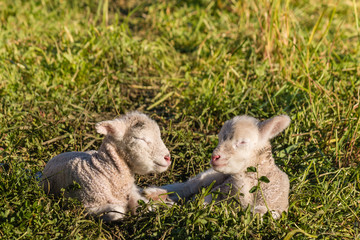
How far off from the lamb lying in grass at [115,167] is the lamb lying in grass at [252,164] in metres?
0.44

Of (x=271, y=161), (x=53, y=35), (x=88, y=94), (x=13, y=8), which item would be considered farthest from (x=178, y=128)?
(x=13, y=8)

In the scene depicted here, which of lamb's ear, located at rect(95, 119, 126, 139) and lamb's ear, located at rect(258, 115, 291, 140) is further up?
lamb's ear, located at rect(95, 119, 126, 139)

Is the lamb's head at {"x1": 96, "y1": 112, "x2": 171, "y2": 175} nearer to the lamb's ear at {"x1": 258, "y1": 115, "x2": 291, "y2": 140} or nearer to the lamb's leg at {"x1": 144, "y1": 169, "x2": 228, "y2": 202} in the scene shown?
the lamb's leg at {"x1": 144, "y1": 169, "x2": 228, "y2": 202}

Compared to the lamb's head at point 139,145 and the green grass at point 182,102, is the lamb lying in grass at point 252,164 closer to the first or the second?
the green grass at point 182,102

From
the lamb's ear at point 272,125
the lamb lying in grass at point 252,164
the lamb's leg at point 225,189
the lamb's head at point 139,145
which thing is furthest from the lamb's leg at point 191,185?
the lamb's ear at point 272,125

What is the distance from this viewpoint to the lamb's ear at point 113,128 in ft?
13.1

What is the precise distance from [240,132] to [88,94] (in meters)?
2.67

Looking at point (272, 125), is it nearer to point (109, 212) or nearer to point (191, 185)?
point (191, 185)

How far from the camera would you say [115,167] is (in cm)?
411

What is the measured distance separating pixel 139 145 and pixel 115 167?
0.29 m

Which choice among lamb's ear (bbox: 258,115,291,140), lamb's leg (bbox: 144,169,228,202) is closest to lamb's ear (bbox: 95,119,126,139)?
lamb's leg (bbox: 144,169,228,202)

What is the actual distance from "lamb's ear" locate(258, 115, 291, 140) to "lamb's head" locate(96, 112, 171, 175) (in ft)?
2.75

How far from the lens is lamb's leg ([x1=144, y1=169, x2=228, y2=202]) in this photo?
14.4 feet

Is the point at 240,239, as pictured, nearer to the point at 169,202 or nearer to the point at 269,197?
the point at 269,197
